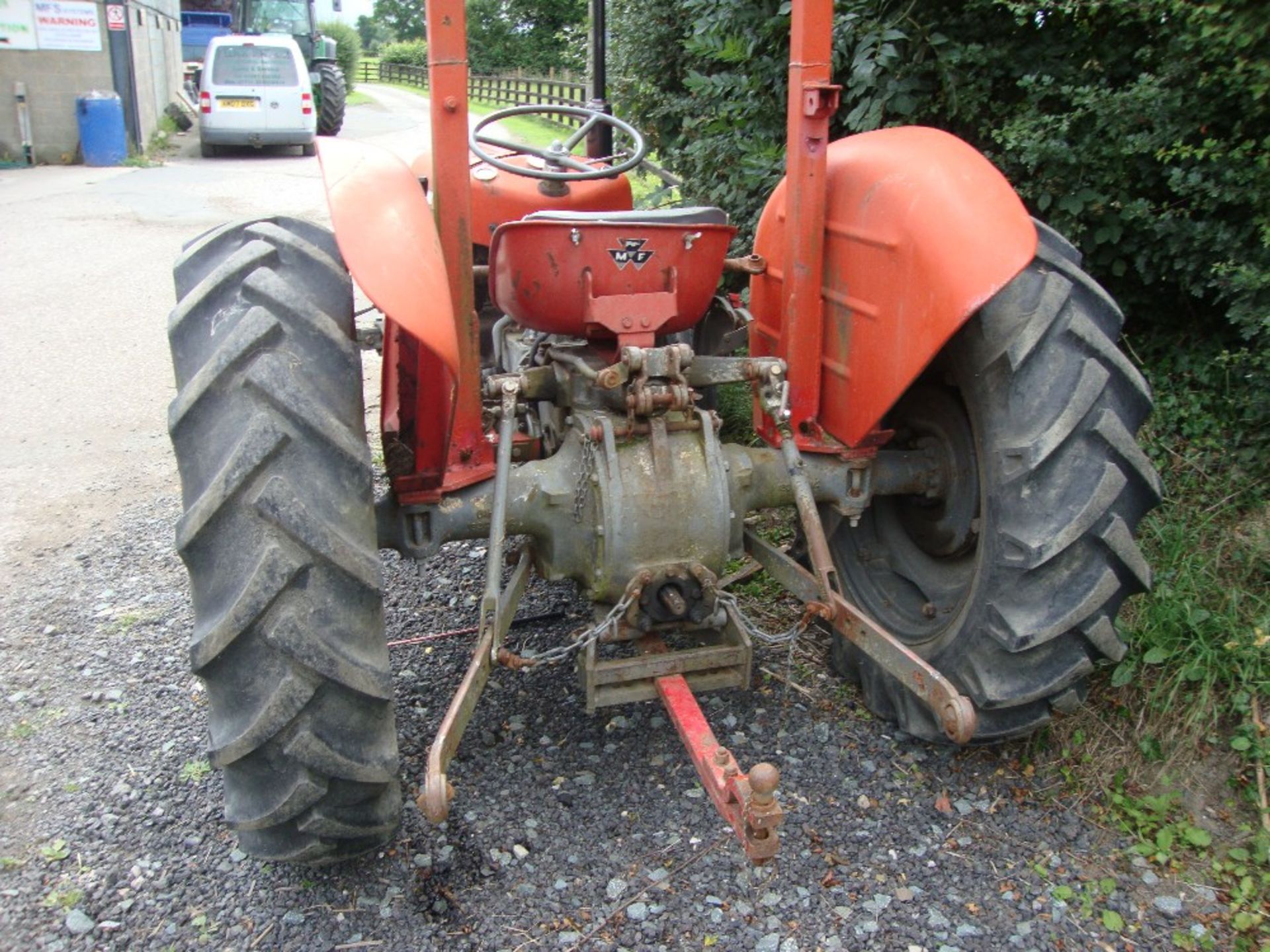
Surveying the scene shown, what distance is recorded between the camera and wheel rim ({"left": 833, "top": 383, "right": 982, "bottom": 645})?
110 inches

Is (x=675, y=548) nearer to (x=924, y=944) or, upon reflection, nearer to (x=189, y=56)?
(x=924, y=944)

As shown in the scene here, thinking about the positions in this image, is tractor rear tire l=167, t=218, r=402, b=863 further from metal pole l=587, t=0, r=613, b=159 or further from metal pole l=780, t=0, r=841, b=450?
metal pole l=587, t=0, r=613, b=159

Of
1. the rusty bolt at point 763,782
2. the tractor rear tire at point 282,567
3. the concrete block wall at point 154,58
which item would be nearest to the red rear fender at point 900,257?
the rusty bolt at point 763,782

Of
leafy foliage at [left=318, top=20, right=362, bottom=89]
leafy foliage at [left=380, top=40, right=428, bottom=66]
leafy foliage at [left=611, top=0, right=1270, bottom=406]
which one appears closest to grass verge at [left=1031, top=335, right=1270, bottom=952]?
leafy foliage at [left=611, top=0, right=1270, bottom=406]

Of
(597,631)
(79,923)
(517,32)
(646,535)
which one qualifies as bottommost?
(79,923)

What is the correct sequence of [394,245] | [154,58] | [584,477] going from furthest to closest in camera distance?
1. [154,58]
2. [584,477]
3. [394,245]

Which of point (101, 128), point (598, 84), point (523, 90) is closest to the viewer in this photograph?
point (598, 84)

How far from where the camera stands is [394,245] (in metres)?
2.21

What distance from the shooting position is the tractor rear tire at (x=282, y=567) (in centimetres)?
200

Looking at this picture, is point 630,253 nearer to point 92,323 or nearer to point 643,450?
point 643,450

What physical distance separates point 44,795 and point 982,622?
7.51 feet

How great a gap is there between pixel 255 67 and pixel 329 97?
269 cm

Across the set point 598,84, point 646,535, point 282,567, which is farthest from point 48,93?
point 282,567

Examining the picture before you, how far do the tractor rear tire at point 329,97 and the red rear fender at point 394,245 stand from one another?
59.3ft
